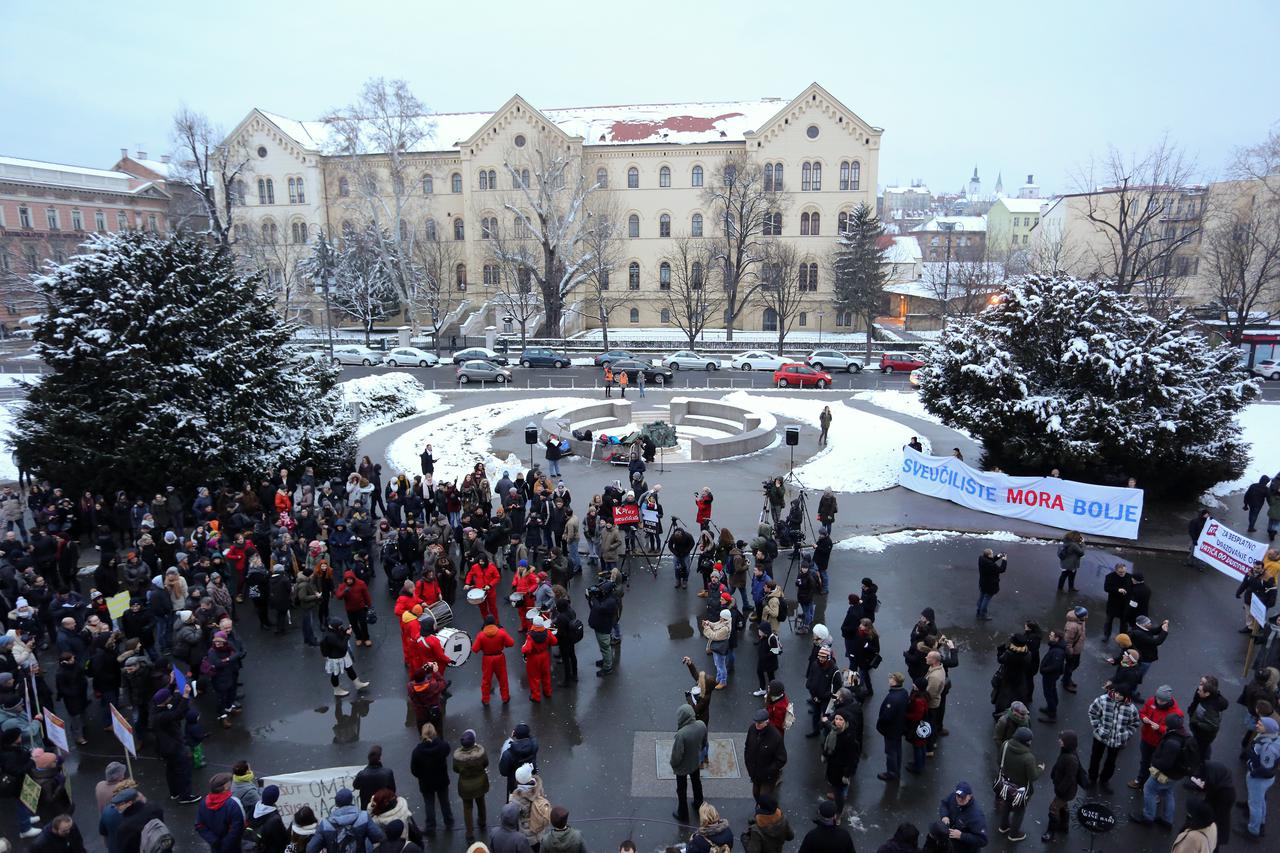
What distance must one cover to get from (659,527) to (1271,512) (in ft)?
43.5

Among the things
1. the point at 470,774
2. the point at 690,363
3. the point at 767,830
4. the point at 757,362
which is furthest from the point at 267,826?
the point at 690,363

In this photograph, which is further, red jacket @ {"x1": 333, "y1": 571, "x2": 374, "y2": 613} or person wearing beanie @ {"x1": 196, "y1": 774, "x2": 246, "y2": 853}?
red jacket @ {"x1": 333, "y1": 571, "x2": 374, "y2": 613}

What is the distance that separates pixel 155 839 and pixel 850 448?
69.0 feet

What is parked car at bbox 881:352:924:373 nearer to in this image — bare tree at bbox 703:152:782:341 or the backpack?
→ bare tree at bbox 703:152:782:341

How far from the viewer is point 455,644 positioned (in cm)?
965

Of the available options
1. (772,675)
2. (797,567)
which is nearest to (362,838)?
(772,675)

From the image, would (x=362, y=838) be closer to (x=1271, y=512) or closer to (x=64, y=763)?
(x=64, y=763)

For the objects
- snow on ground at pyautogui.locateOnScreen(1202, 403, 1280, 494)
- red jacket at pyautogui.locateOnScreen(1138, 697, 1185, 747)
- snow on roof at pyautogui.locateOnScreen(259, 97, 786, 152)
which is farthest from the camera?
snow on roof at pyautogui.locateOnScreen(259, 97, 786, 152)

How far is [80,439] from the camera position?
16.0 meters

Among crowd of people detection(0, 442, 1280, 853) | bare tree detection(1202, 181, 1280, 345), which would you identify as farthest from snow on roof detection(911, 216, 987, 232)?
crowd of people detection(0, 442, 1280, 853)

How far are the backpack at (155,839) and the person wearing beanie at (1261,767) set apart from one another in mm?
10093

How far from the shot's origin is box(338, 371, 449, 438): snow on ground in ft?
96.1

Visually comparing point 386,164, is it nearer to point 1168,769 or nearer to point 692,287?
point 692,287

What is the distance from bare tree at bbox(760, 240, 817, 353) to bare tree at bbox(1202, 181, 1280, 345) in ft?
80.6
